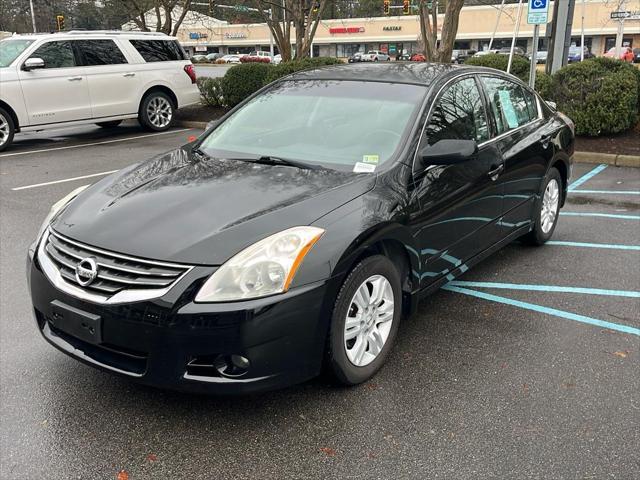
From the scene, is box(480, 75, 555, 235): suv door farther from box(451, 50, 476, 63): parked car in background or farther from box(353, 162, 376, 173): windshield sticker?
box(451, 50, 476, 63): parked car in background

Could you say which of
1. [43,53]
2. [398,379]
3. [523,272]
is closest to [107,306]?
[398,379]

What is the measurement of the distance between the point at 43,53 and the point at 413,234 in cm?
981

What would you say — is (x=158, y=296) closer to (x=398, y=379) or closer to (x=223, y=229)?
(x=223, y=229)

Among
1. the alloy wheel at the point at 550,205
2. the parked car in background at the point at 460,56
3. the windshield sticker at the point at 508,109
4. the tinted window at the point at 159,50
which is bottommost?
the alloy wheel at the point at 550,205

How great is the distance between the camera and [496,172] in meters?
4.31

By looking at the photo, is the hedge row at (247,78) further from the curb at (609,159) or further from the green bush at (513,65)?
Result: the curb at (609,159)

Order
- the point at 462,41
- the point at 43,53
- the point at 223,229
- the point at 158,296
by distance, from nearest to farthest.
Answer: the point at 158,296
the point at 223,229
the point at 43,53
the point at 462,41

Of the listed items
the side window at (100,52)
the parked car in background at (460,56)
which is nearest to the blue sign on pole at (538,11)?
the side window at (100,52)

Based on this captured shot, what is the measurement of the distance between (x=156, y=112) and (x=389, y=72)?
31.5 ft

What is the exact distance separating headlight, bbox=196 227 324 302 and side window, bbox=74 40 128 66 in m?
10.2

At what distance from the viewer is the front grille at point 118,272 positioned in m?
2.64

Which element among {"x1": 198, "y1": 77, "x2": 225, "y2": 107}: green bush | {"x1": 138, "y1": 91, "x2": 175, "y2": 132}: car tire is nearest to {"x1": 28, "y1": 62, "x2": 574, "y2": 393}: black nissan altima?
{"x1": 138, "y1": 91, "x2": 175, "y2": 132}: car tire

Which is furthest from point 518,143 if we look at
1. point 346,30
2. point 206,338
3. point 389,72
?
point 346,30

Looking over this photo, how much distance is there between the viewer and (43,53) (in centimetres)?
1088
